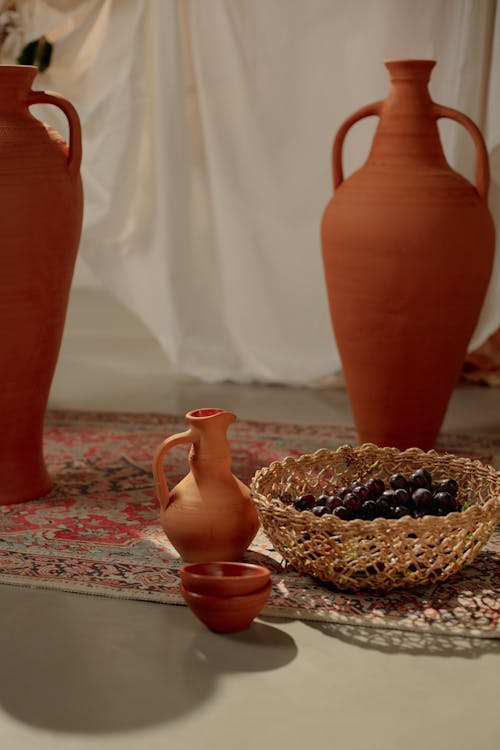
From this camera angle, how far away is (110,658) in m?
1.81

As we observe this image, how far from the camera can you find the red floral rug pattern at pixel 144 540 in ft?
6.41

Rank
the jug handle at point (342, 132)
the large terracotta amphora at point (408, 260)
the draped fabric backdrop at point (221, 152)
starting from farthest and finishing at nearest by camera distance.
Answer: the draped fabric backdrop at point (221, 152), the jug handle at point (342, 132), the large terracotta amphora at point (408, 260)

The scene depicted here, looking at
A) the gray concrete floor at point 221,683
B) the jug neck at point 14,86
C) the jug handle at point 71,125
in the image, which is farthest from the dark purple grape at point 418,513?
the jug neck at point 14,86

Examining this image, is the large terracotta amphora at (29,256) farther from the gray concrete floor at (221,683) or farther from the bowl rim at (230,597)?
the bowl rim at (230,597)

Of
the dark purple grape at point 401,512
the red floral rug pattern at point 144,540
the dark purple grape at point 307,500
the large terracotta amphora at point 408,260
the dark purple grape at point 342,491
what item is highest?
the large terracotta amphora at point 408,260

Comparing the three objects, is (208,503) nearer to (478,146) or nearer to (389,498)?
(389,498)

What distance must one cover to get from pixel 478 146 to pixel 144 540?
1.29 meters

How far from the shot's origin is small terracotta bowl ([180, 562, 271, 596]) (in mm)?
1854

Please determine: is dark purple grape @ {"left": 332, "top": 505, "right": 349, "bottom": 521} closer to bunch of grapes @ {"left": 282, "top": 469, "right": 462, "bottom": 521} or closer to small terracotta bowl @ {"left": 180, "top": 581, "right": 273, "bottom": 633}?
bunch of grapes @ {"left": 282, "top": 469, "right": 462, "bottom": 521}

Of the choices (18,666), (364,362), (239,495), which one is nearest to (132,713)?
(18,666)

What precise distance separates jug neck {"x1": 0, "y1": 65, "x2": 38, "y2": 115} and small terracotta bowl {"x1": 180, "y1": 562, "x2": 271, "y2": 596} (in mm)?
1160

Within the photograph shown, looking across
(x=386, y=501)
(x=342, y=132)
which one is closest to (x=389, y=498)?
(x=386, y=501)

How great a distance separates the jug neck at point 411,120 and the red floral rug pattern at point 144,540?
2.55ft

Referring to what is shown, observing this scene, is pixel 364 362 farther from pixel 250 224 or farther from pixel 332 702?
pixel 332 702
